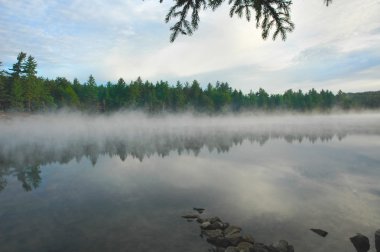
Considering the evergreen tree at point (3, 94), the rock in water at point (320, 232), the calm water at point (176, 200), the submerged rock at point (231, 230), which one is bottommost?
the calm water at point (176, 200)

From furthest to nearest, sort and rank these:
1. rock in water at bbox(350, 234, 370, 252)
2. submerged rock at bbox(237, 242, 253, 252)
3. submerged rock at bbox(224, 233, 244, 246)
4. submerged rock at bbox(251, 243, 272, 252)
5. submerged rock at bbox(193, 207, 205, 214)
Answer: submerged rock at bbox(193, 207, 205, 214) < submerged rock at bbox(224, 233, 244, 246) < rock in water at bbox(350, 234, 370, 252) < submerged rock at bbox(237, 242, 253, 252) < submerged rock at bbox(251, 243, 272, 252)

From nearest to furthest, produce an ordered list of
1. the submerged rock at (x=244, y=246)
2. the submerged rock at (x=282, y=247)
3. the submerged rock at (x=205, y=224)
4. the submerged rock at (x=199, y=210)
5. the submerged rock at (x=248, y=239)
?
the submerged rock at (x=244, y=246)
the submerged rock at (x=282, y=247)
the submerged rock at (x=248, y=239)
the submerged rock at (x=205, y=224)
the submerged rock at (x=199, y=210)

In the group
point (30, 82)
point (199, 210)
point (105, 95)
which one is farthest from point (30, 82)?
point (199, 210)

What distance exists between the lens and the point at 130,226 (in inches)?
616

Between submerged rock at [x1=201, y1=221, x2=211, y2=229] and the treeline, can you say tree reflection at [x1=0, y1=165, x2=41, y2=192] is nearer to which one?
submerged rock at [x1=201, y1=221, x2=211, y2=229]

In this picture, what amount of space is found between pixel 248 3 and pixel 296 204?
622 inches

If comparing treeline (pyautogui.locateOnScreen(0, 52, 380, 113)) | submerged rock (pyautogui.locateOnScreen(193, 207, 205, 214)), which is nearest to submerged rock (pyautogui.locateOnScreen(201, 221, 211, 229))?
submerged rock (pyautogui.locateOnScreen(193, 207, 205, 214))

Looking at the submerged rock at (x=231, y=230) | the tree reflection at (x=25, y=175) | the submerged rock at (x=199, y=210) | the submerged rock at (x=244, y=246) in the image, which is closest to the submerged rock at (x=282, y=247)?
the submerged rock at (x=244, y=246)

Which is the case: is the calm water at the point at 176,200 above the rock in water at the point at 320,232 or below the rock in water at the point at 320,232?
below

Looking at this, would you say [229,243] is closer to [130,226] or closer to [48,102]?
[130,226]

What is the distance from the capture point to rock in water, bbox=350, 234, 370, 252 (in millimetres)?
12609

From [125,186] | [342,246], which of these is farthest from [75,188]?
[342,246]

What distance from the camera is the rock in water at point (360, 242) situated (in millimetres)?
12609

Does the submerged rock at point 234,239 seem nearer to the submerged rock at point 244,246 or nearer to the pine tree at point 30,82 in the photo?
the submerged rock at point 244,246
